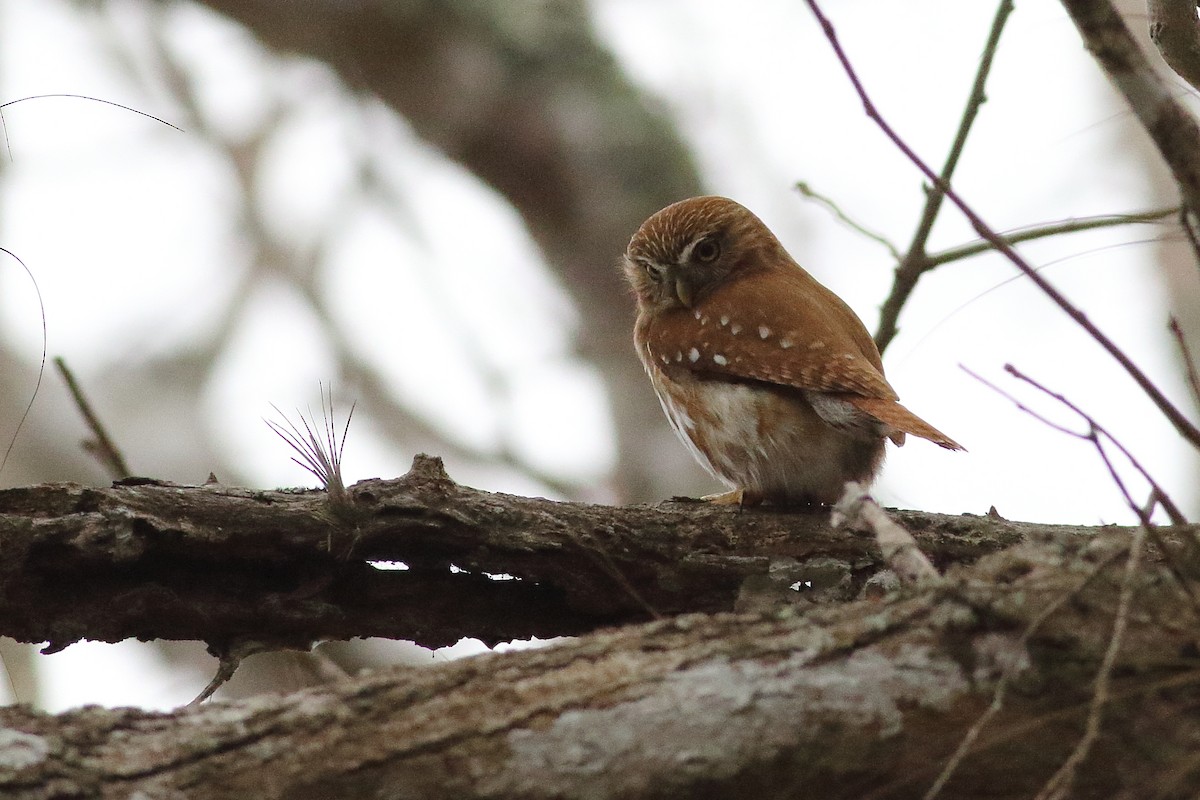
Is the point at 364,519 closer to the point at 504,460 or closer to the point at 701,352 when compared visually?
the point at 701,352

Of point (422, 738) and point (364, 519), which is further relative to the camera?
point (364, 519)

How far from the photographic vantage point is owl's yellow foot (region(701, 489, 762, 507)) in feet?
11.6

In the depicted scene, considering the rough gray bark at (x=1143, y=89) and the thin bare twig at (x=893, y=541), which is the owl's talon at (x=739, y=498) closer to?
the thin bare twig at (x=893, y=541)

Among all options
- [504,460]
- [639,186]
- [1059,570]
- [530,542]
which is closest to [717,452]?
[530,542]

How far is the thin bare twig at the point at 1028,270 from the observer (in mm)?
1746

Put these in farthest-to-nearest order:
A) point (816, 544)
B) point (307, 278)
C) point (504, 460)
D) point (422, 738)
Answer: point (307, 278) < point (504, 460) < point (816, 544) < point (422, 738)

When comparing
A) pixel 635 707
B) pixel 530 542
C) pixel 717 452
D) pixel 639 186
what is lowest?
pixel 635 707

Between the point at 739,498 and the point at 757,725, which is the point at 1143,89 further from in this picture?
the point at 739,498

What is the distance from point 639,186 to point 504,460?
1.86m

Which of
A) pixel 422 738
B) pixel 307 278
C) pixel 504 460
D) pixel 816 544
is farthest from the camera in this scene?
pixel 307 278

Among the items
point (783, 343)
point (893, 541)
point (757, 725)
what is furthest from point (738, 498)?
point (757, 725)

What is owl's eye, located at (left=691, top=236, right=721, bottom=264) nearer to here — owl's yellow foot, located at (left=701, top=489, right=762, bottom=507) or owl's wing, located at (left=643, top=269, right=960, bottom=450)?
owl's wing, located at (left=643, top=269, right=960, bottom=450)

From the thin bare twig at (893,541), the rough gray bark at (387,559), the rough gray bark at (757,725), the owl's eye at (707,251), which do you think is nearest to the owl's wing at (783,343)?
the owl's eye at (707,251)

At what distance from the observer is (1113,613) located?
1.84m
